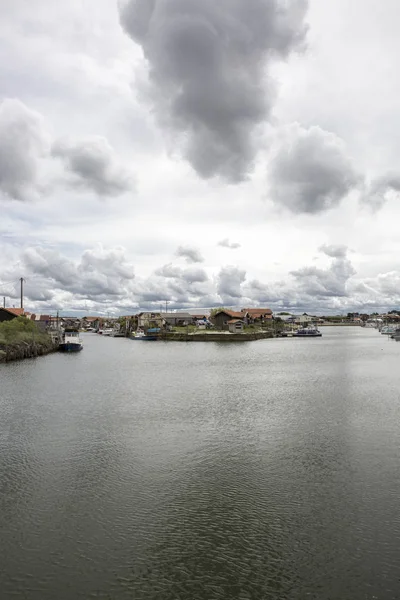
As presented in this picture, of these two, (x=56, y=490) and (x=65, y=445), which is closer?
(x=56, y=490)

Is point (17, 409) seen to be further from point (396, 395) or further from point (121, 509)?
point (396, 395)

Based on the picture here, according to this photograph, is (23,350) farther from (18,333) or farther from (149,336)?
(149,336)

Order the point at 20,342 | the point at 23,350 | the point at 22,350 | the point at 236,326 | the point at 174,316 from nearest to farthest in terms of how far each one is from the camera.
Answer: the point at 22,350, the point at 23,350, the point at 20,342, the point at 236,326, the point at 174,316

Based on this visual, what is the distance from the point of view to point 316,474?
1761 cm

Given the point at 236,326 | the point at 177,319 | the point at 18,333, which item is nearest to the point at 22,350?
the point at 18,333

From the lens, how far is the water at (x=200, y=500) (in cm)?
1076

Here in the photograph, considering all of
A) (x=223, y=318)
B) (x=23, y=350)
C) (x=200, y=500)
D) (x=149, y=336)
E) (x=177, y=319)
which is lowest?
(x=200, y=500)

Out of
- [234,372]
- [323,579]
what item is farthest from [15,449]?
[234,372]

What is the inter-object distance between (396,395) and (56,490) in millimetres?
28973

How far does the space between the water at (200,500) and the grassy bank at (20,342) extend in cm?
3318

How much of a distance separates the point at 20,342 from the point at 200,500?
199 feet

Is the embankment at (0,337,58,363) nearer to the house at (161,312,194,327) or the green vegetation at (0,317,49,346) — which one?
the green vegetation at (0,317,49,346)

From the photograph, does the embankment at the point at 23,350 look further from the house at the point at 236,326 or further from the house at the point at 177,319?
the house at the point at 177,319

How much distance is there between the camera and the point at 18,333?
72.9m
